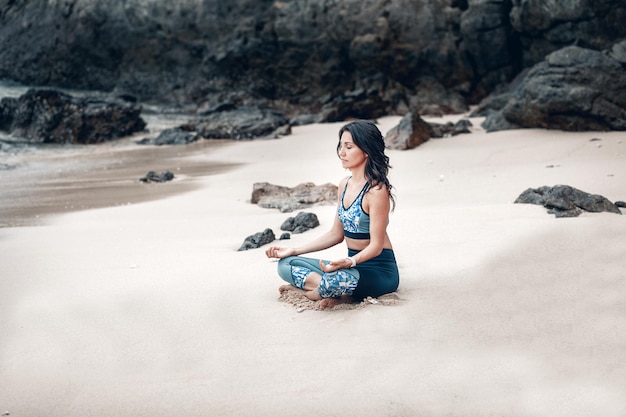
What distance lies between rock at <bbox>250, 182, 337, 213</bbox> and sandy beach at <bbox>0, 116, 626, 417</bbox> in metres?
0.87

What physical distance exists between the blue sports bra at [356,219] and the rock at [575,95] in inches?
309

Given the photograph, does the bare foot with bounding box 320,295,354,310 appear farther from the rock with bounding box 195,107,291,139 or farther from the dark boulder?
the rock with bounding box 195,107,291,139

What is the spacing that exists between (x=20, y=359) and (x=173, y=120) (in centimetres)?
1657

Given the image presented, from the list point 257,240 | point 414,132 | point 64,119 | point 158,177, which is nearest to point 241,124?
point 64,119

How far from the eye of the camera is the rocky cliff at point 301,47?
57.0ft

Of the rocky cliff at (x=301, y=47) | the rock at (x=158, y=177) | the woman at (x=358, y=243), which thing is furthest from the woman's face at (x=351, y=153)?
the rocky cliff at (x=301, y=47)

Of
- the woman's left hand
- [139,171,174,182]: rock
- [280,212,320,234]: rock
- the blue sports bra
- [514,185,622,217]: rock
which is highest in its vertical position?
the blue sports bra

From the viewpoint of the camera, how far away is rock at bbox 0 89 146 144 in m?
16.8

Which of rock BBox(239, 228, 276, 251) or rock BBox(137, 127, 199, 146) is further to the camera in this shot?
rock BBox(137, 127, 199, 146)

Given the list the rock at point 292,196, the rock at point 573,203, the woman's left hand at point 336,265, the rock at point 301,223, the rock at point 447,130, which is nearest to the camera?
the woman's left hand at point 336,265

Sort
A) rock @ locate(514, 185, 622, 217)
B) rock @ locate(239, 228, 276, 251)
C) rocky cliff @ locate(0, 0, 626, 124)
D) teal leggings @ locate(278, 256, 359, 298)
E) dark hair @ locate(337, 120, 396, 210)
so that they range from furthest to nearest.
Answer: rocky cliff @ locate(0, 0, 626, 124)
rock @ locate(514, 185, 622, 217)
rock @ locate(239, 228, 276, 251)
dark hair @ locate(337, 120, 396, 210)
teal leggings @ locate(278, 256, 359, 298)

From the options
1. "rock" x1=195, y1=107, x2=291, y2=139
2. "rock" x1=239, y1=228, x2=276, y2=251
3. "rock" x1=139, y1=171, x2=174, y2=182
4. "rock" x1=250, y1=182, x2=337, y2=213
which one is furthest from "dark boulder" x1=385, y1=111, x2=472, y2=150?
"rock" x1=239, y1=228, x2=276, y2=251

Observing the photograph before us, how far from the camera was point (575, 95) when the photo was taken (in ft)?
36.7

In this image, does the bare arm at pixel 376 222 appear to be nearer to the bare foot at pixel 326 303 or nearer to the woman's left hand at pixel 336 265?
the woman's left hand at pixel 336 265
